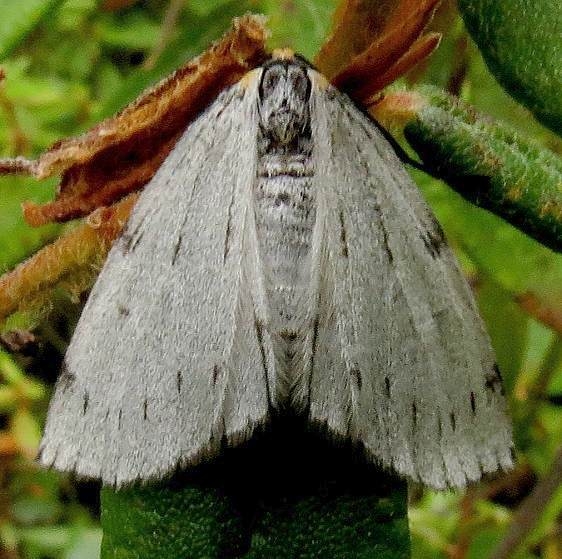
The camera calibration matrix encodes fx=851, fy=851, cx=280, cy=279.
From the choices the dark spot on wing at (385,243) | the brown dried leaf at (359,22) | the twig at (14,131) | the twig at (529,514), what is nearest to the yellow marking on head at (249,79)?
the brown dried leaf at (359,22)

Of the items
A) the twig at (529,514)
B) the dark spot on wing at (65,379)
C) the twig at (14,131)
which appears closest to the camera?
the dark spot on wing at (65,379)

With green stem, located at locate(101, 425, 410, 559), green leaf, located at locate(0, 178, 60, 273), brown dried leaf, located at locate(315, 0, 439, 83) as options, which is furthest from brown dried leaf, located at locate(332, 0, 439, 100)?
green leaf, located at locate(0, 178, 60, 273)

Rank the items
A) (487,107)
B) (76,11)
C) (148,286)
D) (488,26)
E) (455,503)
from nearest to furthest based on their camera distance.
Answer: (488,26) < (148,286) < (487,107) < (455,503) < (76,11)

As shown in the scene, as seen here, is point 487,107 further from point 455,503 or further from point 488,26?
point 455,503

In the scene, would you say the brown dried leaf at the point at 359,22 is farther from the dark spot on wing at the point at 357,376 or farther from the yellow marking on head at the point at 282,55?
the dark spot on wing at the point at 357,376

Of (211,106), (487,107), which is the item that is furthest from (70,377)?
(487,107)

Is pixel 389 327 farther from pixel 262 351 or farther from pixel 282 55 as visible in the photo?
pixel 282 55

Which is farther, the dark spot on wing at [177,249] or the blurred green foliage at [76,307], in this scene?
the blurred green foliage at [76,307]
